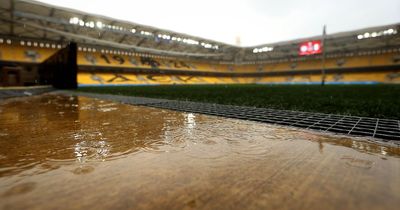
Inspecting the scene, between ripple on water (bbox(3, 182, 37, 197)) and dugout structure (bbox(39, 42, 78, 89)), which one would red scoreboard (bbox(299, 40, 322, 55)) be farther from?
ripple on water (bbox(3, 182, 37, 197))

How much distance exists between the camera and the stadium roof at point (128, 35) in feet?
75.0

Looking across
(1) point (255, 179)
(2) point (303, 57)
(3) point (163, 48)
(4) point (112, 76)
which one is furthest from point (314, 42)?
(1) point (255, 179)

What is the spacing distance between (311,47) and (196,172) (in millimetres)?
40228

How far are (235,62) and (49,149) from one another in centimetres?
5332

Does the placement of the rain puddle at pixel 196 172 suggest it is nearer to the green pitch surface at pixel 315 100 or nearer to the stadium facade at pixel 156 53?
the green pitch surface at pixel 315 100

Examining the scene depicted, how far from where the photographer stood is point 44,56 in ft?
97.0

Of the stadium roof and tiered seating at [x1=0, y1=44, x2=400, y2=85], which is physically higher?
the stadium roof

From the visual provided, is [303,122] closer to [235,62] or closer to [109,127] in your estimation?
[109,127]

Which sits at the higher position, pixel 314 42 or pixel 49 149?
pixel 314 42

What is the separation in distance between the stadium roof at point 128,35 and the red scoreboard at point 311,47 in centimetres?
76

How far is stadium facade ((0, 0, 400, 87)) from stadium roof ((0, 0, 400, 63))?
3.1 inches

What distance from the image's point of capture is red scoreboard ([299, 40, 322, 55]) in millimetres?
35844

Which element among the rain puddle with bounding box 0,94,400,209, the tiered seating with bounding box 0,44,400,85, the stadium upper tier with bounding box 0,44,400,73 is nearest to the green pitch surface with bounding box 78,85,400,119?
the rain puddle with bounding box 0,94,400,209

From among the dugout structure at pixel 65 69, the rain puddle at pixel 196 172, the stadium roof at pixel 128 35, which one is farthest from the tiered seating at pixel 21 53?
the rain puddle at pixel 196 172
